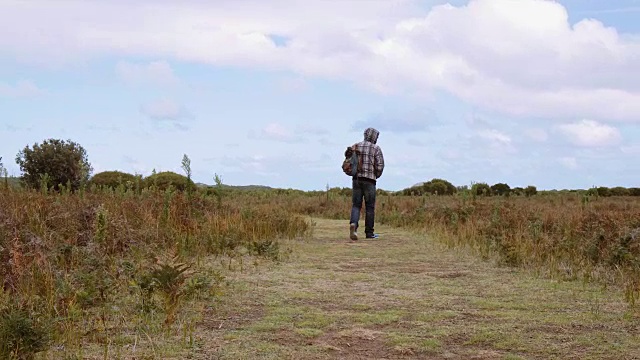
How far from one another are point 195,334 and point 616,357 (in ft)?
10.4

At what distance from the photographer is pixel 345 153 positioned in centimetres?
1523

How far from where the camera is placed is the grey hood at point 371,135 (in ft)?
49.5

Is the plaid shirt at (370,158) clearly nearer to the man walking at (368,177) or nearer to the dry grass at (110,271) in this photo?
the man walking at (368,177)

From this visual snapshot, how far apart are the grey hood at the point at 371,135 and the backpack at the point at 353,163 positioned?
387mm

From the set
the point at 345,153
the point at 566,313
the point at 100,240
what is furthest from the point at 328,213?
the point at 566,313

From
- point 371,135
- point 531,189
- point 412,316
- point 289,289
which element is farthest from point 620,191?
point 412,316

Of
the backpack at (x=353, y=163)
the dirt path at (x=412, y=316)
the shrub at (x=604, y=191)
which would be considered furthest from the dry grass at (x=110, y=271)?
the shrub at (x=604, y=191)

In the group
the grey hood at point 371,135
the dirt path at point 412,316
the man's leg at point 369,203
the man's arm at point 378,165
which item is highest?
the grey hood at point 371,135

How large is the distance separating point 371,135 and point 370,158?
2.00 ft

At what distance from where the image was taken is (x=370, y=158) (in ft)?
48.5

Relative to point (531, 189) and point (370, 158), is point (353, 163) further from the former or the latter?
point (531, 189)

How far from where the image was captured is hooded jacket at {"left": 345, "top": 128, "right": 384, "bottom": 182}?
1473 cm

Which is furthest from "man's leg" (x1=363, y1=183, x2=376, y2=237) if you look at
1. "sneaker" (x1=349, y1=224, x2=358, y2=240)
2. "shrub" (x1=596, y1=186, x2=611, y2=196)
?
"shrub" (x1=596, y1=186, x2=611, y2=196)

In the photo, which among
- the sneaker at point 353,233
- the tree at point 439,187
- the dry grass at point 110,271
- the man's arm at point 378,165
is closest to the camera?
the dry grass at point 110,271
